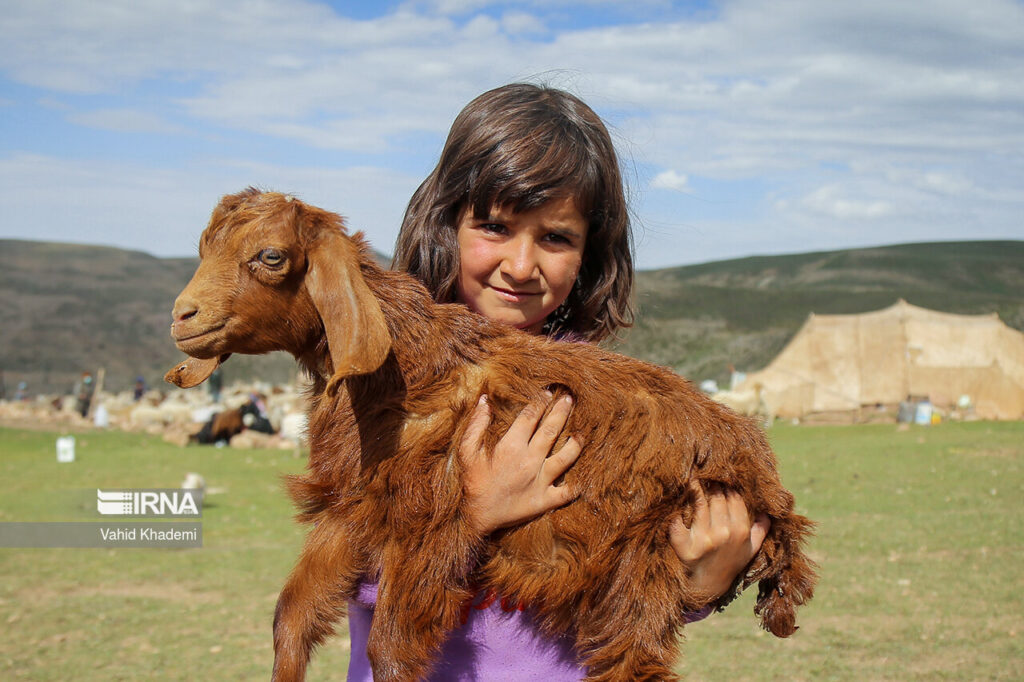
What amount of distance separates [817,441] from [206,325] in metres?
18.6

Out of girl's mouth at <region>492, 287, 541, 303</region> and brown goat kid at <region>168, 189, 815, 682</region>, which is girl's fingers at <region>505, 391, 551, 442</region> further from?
girl's mouth at <region>492, 287, 541, 303</region>

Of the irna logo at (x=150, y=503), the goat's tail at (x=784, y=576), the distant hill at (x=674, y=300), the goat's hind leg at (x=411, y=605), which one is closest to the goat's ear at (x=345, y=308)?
the goat's hind leg at (x=411, y=605)

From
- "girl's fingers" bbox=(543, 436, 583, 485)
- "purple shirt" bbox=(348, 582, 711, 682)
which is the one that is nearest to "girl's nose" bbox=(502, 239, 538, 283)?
"girl's fingers" bbox=(543, 436, 583, 485)

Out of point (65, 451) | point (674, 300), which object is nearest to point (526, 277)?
point (65, 451)

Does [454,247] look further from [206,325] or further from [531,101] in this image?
[206,325]

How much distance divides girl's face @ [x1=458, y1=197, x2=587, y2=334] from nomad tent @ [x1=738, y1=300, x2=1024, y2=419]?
22.1 metres

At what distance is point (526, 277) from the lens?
9.16 feet

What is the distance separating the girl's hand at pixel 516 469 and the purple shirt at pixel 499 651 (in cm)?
37

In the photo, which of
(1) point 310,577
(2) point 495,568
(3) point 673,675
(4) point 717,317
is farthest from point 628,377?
(4) point 717,317

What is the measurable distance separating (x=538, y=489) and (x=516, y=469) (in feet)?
0.29

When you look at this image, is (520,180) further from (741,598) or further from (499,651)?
(741,598)

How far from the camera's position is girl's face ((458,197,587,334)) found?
2854mm

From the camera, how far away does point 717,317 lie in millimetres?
45375

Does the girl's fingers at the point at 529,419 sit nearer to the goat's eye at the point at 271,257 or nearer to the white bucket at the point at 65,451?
the goat's eye at the point at 271,257
